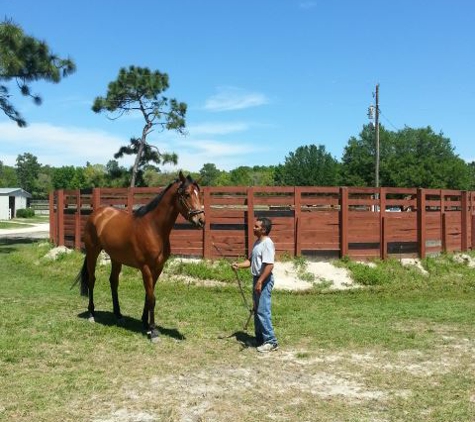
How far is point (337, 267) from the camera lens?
12.4 meters

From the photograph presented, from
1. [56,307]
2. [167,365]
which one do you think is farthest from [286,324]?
[56,307]

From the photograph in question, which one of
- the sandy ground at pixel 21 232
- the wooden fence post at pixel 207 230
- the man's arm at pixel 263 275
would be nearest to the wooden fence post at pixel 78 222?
the wooden fence post at pixel 207 230

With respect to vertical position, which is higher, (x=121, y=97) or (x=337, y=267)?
(x=121, y=97)

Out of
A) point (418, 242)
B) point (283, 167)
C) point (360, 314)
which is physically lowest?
point (360, 314)

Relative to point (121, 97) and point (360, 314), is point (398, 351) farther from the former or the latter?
point (121, 97)

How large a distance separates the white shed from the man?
169ft

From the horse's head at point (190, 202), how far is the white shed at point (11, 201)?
2003 inches

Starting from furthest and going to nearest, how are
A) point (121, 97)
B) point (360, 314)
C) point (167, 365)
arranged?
1. point (121, 97)
2. point (360, 314)
3. point (167, 365)

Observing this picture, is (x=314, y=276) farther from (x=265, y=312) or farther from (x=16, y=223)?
(x=16, y=223)

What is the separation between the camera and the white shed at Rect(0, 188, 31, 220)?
52.6 metres

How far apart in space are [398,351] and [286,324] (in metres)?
2.03

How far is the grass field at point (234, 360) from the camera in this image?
4586 millimetres

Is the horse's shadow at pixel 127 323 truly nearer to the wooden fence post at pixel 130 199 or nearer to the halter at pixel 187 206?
the halter at pixel 187 206

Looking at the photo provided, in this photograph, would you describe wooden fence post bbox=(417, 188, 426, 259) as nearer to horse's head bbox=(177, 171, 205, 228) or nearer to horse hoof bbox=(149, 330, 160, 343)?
horse's head bbox=(177, 171, 205, 228)
